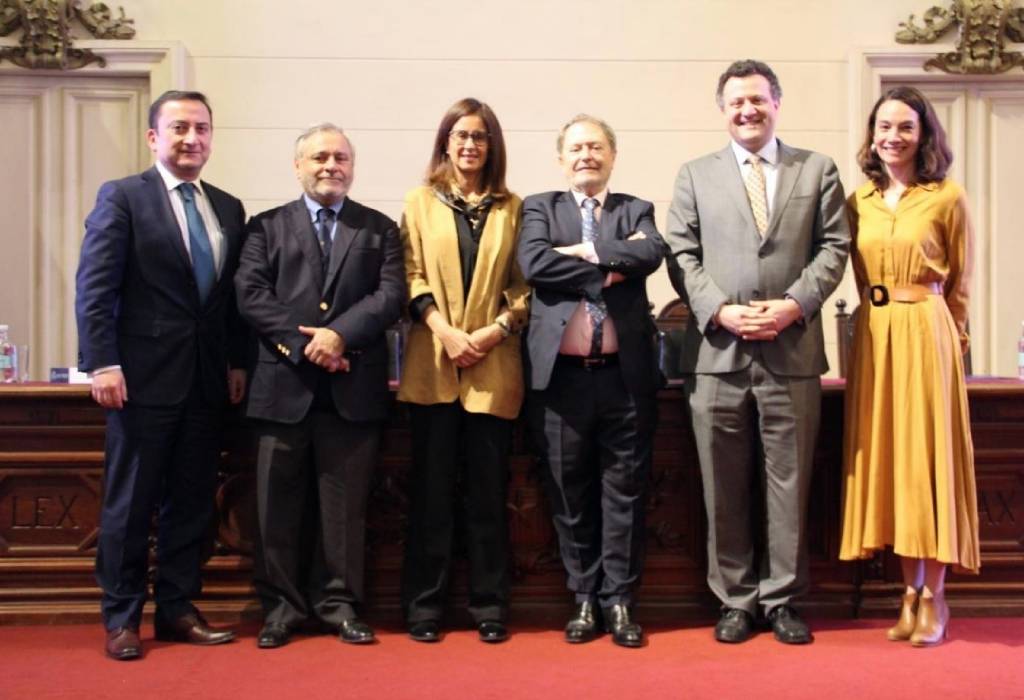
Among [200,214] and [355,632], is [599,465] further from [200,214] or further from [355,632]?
[200,214]

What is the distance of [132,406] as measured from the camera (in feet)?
10.5

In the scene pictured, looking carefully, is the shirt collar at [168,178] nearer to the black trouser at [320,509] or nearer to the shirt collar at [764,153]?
the black trouser at [320,509]

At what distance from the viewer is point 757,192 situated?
3.33 m


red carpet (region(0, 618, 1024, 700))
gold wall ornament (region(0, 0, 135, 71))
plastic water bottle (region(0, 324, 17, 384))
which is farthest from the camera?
gold wall ornament (region(0, 0, 135, 71))

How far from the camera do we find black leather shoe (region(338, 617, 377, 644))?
3.21 meters

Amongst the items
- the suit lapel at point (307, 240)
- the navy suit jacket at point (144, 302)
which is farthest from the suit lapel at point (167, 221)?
the suit lapel at point (307, 240)

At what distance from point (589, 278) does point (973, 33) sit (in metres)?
3.61

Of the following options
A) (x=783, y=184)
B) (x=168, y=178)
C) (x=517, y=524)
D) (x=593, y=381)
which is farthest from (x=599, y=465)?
(x=168, y=178)

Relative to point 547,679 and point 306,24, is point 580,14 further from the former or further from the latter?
point 547,679

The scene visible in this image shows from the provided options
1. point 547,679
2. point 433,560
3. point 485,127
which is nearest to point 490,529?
point 433,560

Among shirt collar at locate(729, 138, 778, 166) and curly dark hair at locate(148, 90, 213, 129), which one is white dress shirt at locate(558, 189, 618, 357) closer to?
shirt collar at locate(729, 138, 778, 166)

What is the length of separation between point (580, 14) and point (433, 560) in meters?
3.42

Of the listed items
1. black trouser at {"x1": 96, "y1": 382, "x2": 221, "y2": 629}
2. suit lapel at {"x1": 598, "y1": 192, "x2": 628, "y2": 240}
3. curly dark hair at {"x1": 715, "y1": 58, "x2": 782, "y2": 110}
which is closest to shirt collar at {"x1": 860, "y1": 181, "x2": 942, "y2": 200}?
curly dark hair at {"x1": 715, "y1": 58, "x2": 782, "y2": 110}

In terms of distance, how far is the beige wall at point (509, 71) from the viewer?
577 cm
